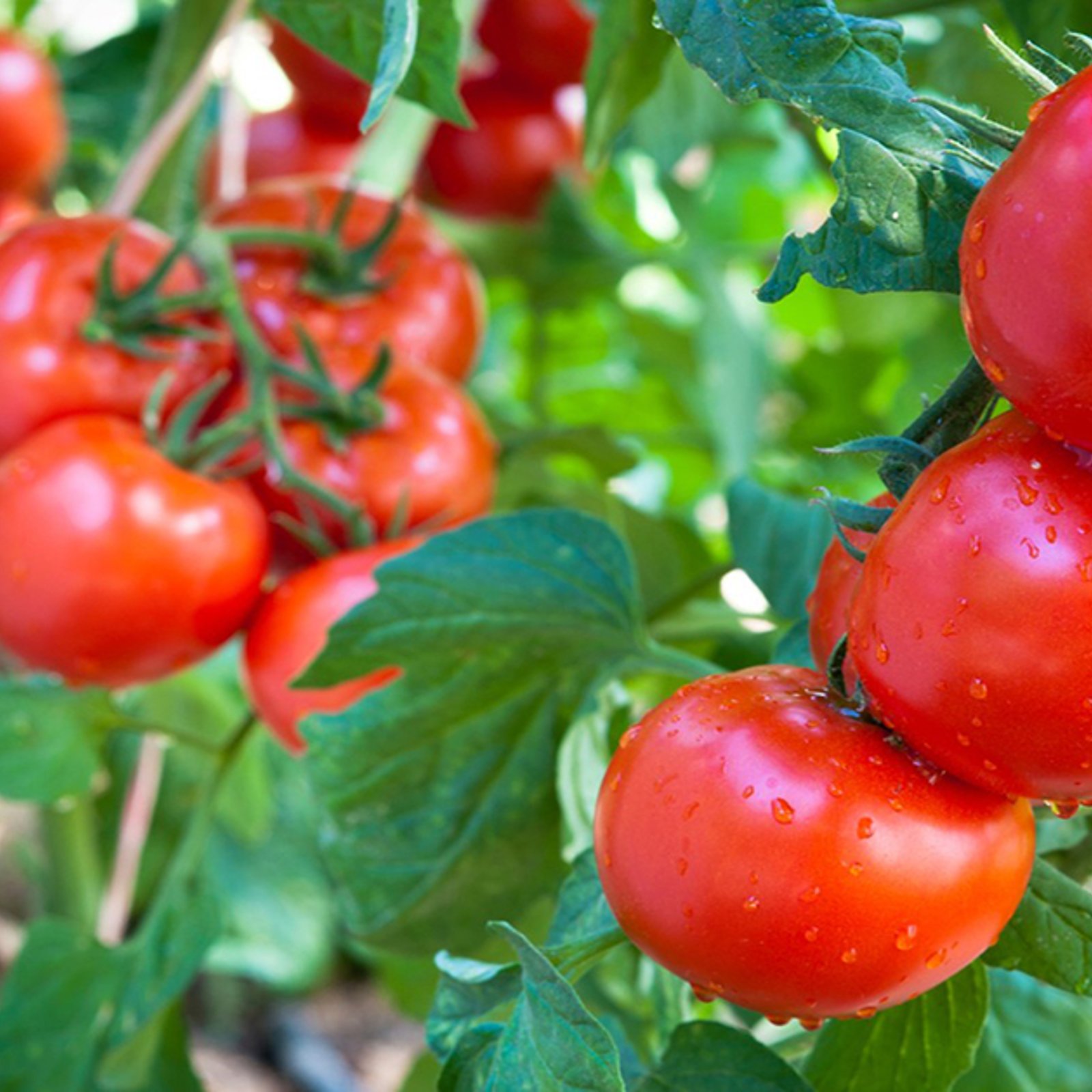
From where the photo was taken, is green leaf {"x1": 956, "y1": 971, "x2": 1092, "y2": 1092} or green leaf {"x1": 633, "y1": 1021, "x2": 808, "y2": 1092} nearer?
green leaf {"x1": 633, "y1": 1021, "x2": 808, "y2": 1092}

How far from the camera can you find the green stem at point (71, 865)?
1.01 metres

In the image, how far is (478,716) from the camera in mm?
596

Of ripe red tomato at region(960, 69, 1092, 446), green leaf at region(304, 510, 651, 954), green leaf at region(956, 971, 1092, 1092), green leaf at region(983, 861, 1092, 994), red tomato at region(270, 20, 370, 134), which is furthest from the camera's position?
red tomato at region(270, 20, 370, 134)

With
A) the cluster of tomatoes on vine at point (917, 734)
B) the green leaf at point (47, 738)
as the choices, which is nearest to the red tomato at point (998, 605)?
the cluster of tomatoes on vine at point (917, 734)

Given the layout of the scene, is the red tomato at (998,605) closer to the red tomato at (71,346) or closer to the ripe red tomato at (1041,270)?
the ripe red tomato at (1041,270)

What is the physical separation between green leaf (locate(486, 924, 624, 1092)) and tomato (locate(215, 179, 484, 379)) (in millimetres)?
422

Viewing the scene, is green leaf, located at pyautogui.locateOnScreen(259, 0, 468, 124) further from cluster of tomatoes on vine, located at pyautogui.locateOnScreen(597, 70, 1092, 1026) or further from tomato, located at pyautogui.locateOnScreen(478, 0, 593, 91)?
tomato, located at pyautogui.locateOnScreen(478, 0, 593, 91)

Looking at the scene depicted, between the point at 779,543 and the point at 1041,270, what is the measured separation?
333 mm

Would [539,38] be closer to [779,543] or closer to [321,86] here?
[321,86]

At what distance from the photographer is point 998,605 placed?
0.31 meters

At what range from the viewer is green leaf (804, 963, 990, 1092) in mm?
415

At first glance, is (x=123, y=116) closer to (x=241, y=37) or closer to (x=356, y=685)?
(x=241, y=37)

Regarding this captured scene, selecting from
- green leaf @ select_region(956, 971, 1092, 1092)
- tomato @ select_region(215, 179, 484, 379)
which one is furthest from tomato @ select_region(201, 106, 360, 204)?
green leaf @ select_region(956, 971, 1092, 1092)

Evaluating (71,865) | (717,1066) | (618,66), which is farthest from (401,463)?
(71,865)
